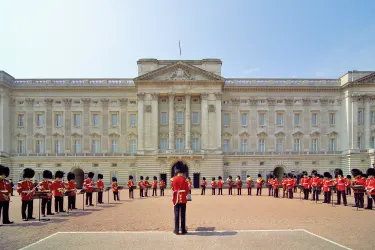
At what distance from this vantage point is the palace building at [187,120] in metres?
47.5

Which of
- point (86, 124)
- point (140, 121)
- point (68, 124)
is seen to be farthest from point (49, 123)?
point (140, 121)

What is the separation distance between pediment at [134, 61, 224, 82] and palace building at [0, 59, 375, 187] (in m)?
0.14

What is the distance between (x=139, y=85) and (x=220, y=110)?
1156 centimetres

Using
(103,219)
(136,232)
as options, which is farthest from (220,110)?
(136,232)

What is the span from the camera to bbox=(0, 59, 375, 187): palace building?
47469 millimetres

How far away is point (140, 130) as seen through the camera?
47.2 meters

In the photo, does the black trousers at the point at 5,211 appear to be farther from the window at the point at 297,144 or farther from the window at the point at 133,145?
the window at the point at 297,144

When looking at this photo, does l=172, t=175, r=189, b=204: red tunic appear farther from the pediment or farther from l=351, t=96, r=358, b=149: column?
l=351, t=96, r=358, b=149: column

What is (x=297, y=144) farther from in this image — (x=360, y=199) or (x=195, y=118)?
(x=360, y=199)

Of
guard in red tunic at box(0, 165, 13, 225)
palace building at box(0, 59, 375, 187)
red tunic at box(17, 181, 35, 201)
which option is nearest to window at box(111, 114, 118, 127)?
palace building at box(0, 59, 375, 187)

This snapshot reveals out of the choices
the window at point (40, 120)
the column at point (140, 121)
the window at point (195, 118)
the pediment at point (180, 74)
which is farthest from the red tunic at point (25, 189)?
the window at point (40, 120)

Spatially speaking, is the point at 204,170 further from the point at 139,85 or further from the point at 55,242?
the point at 55,242

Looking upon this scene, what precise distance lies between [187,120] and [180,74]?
636cm

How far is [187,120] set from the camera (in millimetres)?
47750
